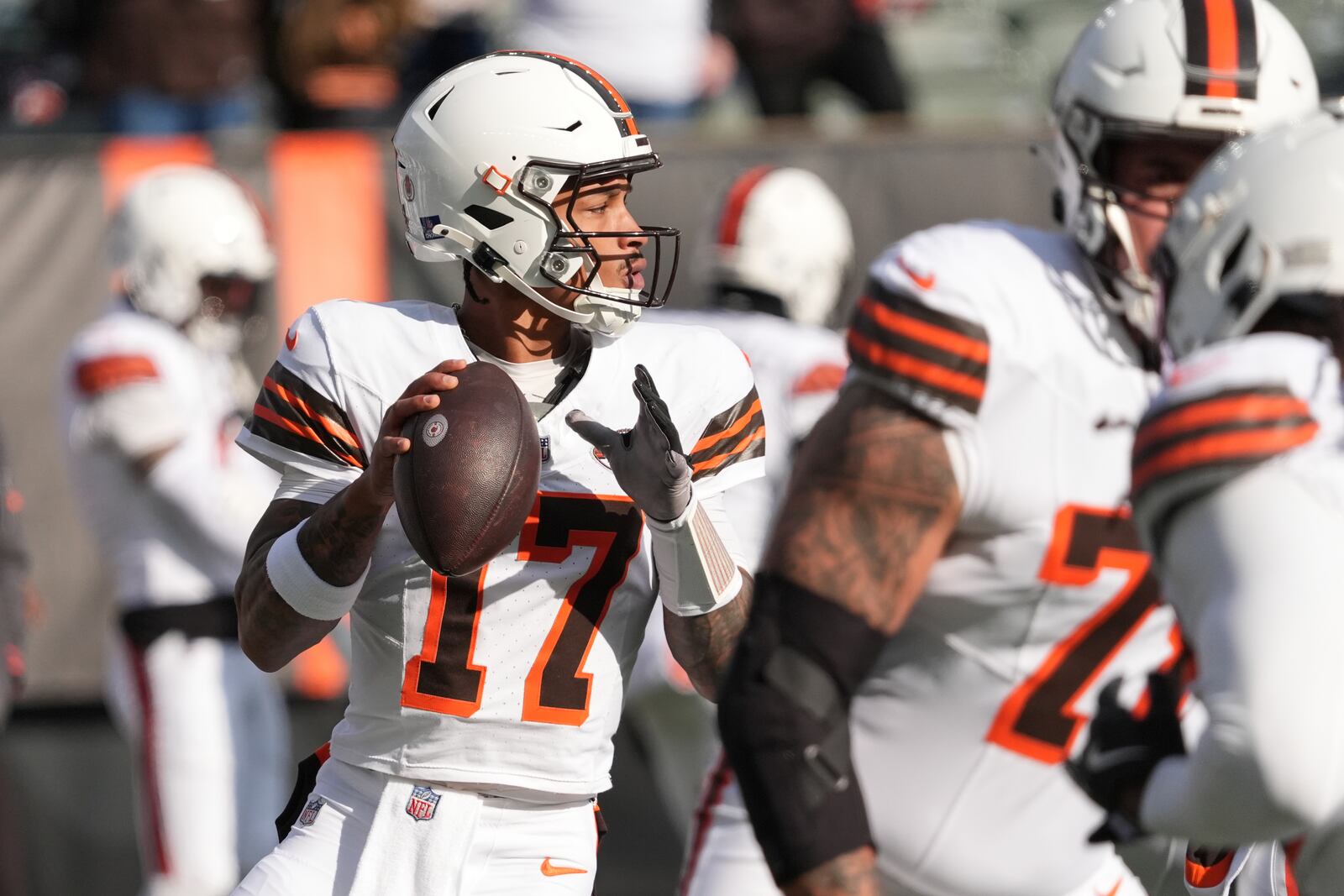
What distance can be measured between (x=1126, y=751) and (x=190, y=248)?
3.81m

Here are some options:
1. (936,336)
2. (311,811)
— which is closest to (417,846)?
(311,811)

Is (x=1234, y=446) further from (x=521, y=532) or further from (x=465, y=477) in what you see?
(x=521, y=532)

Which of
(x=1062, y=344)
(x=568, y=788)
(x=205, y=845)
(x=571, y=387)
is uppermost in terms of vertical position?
(x=1062, y=344)

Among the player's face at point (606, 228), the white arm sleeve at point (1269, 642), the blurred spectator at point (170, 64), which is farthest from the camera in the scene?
the blurred spectator at point (170, 64)

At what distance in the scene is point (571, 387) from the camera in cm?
256

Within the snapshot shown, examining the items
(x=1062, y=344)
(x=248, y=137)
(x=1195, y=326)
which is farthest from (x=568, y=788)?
(x=248, y=137)

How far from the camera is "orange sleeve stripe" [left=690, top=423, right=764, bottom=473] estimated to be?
8.27 feet

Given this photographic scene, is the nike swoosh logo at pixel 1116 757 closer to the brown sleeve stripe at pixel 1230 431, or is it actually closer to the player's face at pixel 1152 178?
the brown sleeve stripe at pixel 1230 431

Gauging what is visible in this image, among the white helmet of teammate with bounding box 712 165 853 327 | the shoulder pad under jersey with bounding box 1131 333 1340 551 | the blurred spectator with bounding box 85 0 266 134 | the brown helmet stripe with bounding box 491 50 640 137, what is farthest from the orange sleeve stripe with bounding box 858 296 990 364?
the blurred spectator with bounding box 85 0 266 134

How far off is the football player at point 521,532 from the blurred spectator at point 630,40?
4.05 m

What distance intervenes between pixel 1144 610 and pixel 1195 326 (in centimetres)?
47

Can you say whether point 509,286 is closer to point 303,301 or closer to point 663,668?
point 663,668

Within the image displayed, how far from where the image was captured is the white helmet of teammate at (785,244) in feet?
17.6

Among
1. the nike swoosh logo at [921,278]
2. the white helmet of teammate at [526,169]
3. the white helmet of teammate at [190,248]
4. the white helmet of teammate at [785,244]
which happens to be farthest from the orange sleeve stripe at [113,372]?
the nike swoosh logo at [921,278]
